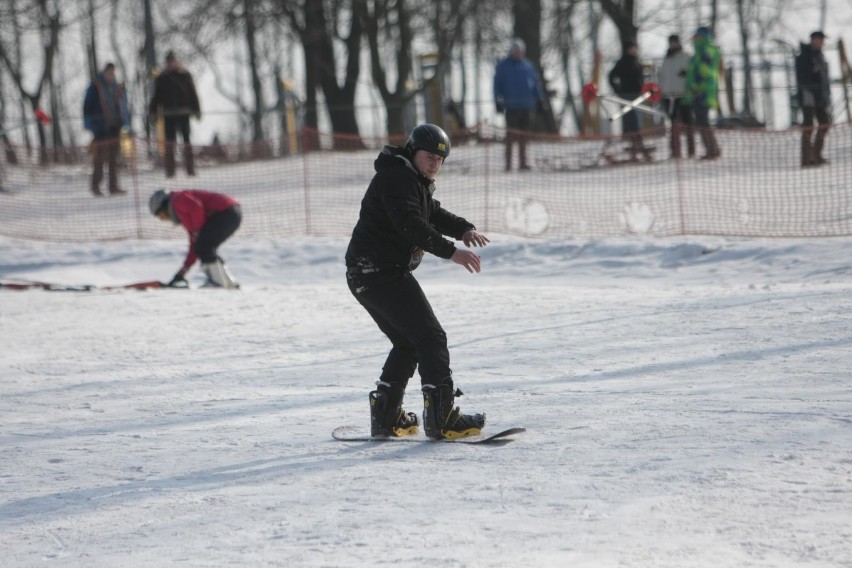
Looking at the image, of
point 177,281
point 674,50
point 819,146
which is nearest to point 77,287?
point 177,281

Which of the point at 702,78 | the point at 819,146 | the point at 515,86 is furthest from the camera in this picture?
the point at 515,86

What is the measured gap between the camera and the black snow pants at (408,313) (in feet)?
18.9

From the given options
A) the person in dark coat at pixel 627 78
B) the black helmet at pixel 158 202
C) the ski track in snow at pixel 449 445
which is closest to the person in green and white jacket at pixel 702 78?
the person in dark coat at pixel 627 78

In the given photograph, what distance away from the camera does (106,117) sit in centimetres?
1844

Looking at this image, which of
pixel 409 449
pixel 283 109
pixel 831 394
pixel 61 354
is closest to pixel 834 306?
pixel 831 394

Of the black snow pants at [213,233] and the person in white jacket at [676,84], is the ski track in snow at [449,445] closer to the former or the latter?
the black snow pants at [213,233]

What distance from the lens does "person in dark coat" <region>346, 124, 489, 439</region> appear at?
5.62 meters

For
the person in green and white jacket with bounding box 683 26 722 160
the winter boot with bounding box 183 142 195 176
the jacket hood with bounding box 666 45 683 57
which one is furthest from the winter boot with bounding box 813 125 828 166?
the winter boot with bounding box 183 142 195 176

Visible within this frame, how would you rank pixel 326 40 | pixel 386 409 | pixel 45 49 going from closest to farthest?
pixel 386 409 < pixel 326 40 < pixel 45 49

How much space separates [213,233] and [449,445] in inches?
250

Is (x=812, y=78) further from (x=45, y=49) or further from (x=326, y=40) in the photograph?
(x=45, y=49)

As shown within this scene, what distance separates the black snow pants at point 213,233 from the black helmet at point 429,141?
249 inches

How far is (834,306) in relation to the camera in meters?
9.07

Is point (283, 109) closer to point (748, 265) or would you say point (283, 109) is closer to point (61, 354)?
point (748, 265)
